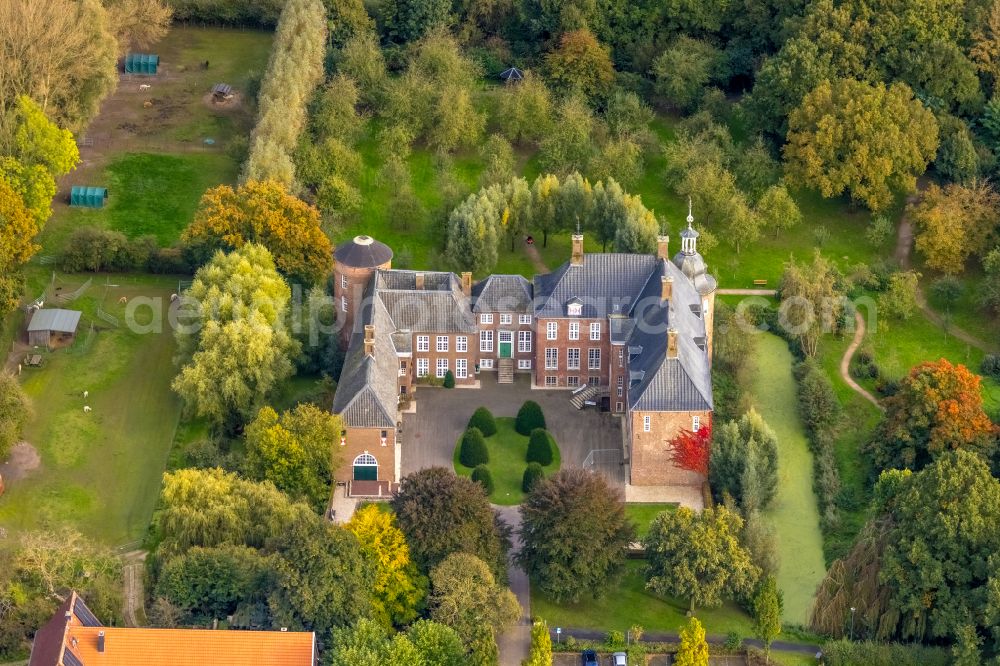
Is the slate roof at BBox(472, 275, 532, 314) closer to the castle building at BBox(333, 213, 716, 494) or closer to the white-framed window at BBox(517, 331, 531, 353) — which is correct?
the castle building at BBox(333, 213, 716, 494)

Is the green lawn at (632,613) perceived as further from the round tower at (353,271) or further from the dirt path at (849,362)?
the round tower at (353,271)

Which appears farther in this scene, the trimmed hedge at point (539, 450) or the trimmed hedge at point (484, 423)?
the trimmed hedge at point (484, 423)

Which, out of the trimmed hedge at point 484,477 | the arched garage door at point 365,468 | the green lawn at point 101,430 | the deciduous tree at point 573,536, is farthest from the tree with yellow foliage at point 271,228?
the deciduous tree at point 573,536

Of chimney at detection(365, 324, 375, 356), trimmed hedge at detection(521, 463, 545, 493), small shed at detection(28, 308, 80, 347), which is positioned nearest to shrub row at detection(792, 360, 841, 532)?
trimmed hedge at detection(521, 463, 545, 493)

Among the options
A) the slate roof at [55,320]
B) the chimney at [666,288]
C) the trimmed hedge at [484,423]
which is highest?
the chimney at [666,288]

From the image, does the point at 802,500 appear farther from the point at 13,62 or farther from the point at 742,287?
the point at 13,62

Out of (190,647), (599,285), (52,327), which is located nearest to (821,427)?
(599,285)
